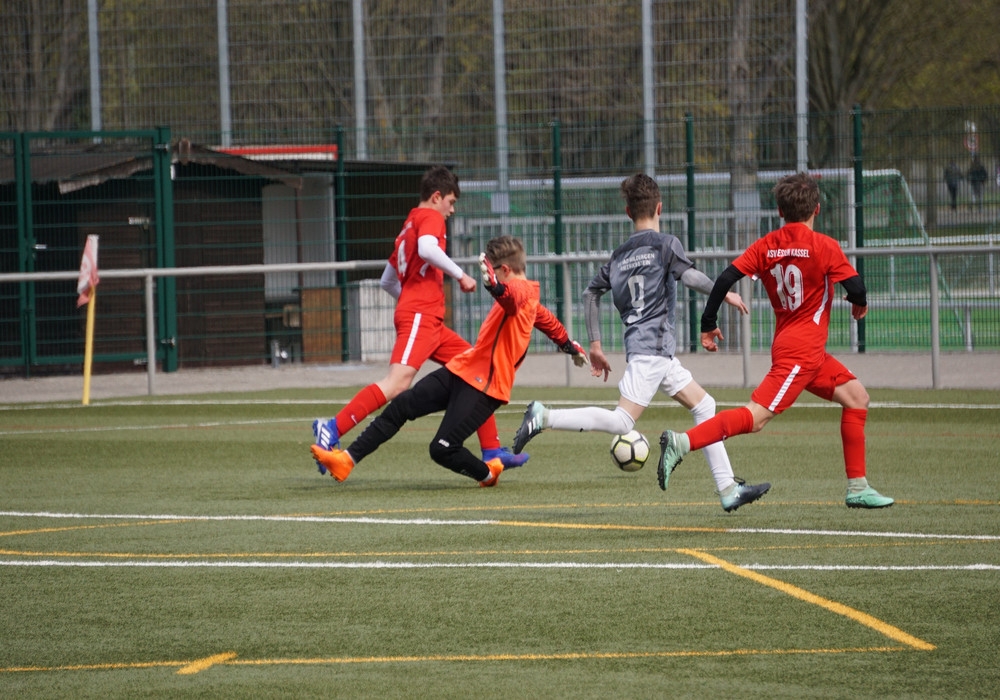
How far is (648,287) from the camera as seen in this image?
847cm

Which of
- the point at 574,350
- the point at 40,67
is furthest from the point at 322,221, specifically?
the point at 574,350

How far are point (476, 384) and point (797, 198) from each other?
2.34 meters

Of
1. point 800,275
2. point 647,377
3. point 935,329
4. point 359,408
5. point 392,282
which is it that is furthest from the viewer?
point 935,329

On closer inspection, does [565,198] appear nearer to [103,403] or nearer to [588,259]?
[588,259]

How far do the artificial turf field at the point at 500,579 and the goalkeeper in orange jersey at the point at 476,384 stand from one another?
29 cm

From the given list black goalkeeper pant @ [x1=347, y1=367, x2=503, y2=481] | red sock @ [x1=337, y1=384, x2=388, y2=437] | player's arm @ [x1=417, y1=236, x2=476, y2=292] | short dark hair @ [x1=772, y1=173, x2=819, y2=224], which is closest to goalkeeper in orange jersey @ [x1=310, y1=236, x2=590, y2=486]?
black goalkeeper pant @ [x1=347, y1=367, x2=503, y2=481]

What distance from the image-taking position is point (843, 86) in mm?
30422

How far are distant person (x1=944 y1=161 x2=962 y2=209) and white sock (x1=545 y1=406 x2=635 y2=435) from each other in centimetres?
1101

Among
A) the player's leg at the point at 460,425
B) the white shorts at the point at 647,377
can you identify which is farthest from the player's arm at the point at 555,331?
the white shorts at the point at 647,377

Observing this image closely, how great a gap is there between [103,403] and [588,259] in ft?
17.5

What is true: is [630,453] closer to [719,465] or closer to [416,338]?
[719,465]

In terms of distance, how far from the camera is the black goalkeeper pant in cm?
914

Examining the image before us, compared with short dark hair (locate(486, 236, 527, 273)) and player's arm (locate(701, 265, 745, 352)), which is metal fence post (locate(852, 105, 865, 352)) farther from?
player's arm (locate(701, 265, 745, 352))

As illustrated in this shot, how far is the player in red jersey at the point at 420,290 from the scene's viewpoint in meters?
10.1
